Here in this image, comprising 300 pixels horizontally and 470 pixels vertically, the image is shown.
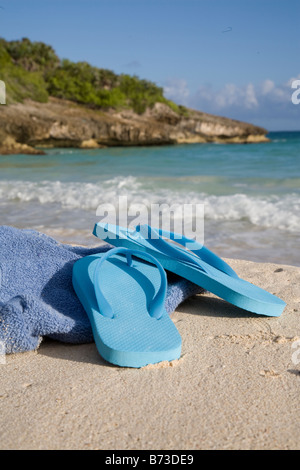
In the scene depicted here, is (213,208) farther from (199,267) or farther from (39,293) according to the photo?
(39,293)

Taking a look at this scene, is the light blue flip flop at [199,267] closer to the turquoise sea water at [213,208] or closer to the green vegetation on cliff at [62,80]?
the turquoise sea water at [213,208]

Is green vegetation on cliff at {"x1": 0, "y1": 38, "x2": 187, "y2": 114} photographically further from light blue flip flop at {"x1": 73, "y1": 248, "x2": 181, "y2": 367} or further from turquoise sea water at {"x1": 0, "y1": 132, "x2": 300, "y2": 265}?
light blue flip flop at {"x1": 73, "y1": 248, "x2": 181, "y2": 367}

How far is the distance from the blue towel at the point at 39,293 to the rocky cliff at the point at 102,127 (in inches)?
636

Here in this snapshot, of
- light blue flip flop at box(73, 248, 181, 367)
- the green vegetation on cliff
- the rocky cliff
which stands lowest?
light blue flip flop at box(73, 248, 181, 367)

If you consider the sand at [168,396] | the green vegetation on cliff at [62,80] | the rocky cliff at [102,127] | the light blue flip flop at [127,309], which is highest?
the green vegetation on cliff at [62,80]

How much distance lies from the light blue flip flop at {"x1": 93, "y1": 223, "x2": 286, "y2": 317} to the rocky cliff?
16.2 m

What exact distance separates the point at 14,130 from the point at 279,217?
17.2 meters

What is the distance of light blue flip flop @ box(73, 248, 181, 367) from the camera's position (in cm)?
110

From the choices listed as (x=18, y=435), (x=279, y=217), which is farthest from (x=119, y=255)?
(x=279, y=217)

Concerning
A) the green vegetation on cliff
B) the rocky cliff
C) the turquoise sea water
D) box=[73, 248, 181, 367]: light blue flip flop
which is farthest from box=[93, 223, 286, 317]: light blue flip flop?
the green vegetation on cliff

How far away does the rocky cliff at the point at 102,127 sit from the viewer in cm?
A: 1889

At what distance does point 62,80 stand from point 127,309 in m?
26.8

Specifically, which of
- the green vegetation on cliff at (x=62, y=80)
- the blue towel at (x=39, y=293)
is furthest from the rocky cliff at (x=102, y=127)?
the blue towel at (x=39, y=293)

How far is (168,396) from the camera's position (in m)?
0.98
